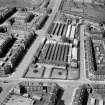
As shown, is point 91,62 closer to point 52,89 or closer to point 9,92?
point 52,89

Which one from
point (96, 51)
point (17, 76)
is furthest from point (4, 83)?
→ point (96, 51)

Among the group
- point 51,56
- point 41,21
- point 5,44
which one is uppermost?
point 41,21

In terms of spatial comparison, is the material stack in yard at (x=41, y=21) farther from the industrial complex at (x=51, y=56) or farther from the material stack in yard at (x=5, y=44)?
the material stack in yard at (x=5, y=44)

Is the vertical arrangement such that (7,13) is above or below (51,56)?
above

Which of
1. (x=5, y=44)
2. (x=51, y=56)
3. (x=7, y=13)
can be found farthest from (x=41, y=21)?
(x=51, y=56)

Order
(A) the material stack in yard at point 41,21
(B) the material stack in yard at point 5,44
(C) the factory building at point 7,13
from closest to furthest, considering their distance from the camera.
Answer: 1. (B) the material stack in yard at point 5,44
2. (A) the material stack in yard at point 41,21
3. (C) the factory building at point 7,13

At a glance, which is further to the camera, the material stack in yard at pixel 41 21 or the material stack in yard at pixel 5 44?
the material stack in yard at pixel 41 21

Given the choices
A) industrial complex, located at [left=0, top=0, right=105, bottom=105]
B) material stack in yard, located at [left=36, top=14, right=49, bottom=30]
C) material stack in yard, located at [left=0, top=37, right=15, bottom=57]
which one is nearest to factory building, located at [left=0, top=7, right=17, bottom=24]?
industrial complex, located at [left=0, top=0, right=105, bottom=105]

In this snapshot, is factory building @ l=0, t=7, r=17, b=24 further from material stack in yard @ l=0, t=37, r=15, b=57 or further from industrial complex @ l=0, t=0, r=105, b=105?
material stack in yard @ l=0, t=37, r=15, b=57

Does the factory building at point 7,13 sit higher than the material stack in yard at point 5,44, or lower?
higher

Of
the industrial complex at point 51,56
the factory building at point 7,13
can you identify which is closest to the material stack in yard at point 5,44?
the industrial complex at point 51,56

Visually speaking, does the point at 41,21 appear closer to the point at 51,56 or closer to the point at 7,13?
the point at 7,13

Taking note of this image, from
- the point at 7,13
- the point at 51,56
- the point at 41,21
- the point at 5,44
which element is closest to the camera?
the point at 51,56
